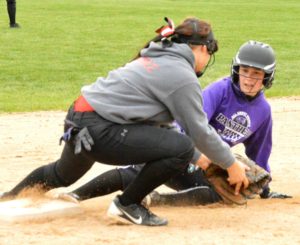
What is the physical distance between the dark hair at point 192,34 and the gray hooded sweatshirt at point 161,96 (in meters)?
0.06

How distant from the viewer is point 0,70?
13.3 metres

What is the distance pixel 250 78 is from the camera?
17.4ft

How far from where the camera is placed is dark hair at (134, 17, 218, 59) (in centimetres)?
447

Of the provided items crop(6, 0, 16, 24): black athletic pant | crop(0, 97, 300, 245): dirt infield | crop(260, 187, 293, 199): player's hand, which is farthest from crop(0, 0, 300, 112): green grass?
crop(260, 187, 293, 199): player's hand

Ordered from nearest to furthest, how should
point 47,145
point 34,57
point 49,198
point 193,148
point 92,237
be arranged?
point 92,237 → point 193,148 → point 49,198 → point 47,145 → point 34,57

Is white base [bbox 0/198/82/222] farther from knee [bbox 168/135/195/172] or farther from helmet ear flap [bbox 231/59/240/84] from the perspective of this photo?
helmet ear flap [bbox 231/59/240/84]

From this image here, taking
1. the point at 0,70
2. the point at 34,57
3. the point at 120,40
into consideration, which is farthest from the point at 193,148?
the point at 120,40

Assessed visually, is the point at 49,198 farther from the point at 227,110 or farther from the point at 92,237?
the point at 227,110

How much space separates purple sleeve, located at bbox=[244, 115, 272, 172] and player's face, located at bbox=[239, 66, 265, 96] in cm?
30

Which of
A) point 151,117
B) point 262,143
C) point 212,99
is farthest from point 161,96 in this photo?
point 262,143

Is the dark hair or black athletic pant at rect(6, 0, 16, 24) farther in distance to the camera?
black athletic pant at rect(6, 0, 16, 24)

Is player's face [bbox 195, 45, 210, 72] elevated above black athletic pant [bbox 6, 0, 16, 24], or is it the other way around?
player's face [bbox 195, 45, 210, 72]

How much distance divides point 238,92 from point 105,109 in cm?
131

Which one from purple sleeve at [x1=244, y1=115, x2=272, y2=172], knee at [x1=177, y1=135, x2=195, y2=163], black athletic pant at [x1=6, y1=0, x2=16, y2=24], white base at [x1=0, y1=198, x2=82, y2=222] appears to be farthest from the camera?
black athletic pant at [x1=6, y1=0, x2=16, y2=24]
